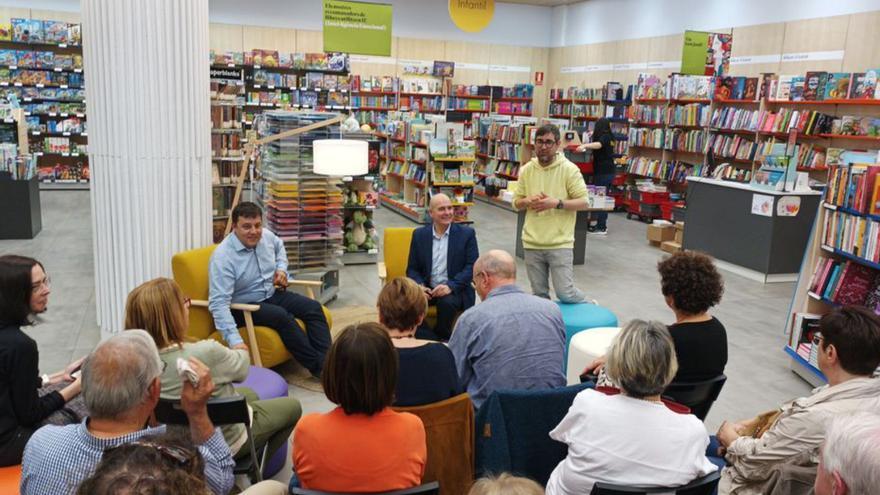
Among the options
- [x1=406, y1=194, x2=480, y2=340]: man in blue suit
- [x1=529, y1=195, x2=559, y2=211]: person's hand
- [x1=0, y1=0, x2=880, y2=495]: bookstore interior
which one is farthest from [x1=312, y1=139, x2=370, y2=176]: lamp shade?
[x1=529, y1=195, x2=559, y2=211]: person's hand

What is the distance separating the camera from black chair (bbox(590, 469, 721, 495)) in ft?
6.40

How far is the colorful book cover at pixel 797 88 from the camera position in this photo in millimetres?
9188

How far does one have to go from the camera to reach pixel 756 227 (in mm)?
7566

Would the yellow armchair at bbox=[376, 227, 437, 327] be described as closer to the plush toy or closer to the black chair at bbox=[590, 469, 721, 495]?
the plush toy

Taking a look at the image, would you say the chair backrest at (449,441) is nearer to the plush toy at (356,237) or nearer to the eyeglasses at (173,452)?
the eyeglasses at (173,452)

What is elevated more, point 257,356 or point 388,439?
point 388,439

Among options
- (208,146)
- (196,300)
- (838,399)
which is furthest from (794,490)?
(208,146)

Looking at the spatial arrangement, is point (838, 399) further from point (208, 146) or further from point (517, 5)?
point (517, 5)

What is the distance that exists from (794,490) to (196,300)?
345 cm

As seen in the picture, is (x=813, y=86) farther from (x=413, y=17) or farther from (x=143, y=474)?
(x=143, y=474)

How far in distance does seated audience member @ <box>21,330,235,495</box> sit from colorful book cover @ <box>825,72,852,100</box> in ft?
30.4

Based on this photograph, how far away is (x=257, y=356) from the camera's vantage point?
4.22 m

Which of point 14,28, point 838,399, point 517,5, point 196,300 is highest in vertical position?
point 517,5

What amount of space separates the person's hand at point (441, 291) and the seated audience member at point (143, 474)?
3.33 m
